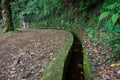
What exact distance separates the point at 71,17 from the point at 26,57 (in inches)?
257

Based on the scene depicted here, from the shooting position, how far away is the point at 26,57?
6.25m

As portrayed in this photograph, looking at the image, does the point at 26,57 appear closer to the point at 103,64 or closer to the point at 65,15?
the point at 103,64

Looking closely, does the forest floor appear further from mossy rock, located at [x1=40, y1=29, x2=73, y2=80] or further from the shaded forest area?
mossy rock, located at [x1=40, y1=29, x2=73, y2=80]

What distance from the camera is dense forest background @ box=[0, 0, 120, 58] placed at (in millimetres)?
8148

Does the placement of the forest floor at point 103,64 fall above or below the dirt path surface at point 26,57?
above

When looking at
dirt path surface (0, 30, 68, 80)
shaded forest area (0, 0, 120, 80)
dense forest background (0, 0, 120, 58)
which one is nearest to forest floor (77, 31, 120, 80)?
shaded forest area (0, 0, 120, 80)

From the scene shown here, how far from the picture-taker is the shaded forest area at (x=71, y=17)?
23.9ft

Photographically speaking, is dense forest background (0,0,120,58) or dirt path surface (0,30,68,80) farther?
dense forest background (0,0,120,58)

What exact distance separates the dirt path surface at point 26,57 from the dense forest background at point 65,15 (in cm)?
177

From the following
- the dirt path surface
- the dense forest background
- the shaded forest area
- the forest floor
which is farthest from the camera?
the dense forest background

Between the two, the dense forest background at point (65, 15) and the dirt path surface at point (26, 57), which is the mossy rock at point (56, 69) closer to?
the dirt path surface at point (26, 57)

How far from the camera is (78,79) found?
4930mm

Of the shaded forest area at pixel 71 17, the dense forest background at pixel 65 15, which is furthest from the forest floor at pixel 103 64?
the dense forest background at pixel 65 15

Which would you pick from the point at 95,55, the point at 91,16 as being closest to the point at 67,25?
the point at 91,16
